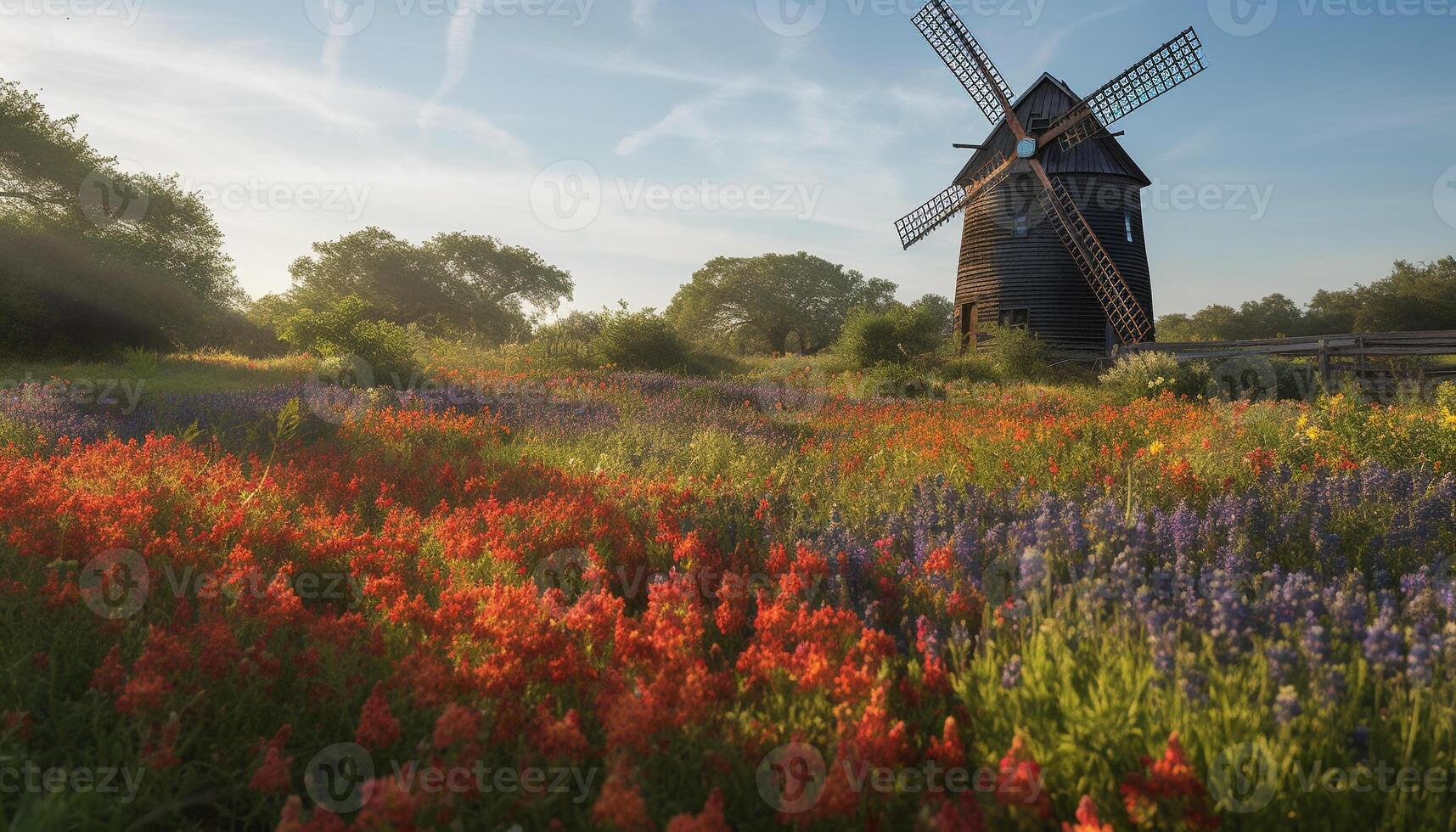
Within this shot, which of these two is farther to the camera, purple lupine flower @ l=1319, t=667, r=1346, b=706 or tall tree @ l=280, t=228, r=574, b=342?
tall tree @ l=280, t=228, r=574, b=342

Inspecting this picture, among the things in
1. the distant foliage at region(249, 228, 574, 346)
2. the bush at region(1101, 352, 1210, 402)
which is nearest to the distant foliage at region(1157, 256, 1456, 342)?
the bush at region(1101, 352, 1210, 402)

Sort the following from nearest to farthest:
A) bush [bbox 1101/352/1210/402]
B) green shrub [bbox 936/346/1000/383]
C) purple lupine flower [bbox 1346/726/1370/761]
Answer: purple lupine flower [bbox 1346/726/1370/761], bush [bbox 1101/352/1210/402], green shrub [bbox 936/346/1000/383]

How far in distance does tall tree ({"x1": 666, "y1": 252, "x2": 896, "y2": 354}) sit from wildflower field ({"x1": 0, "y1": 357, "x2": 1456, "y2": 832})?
44.5 meters

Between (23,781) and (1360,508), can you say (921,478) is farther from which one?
(23,781)

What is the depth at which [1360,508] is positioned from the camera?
14.4ft

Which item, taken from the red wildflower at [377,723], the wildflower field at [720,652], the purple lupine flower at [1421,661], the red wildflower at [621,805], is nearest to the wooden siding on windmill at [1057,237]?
the wildflower field at [720,652]

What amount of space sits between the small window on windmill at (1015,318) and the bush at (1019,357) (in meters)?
1.28

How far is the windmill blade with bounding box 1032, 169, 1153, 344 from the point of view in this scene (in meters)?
20.6

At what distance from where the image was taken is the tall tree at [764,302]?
162ft

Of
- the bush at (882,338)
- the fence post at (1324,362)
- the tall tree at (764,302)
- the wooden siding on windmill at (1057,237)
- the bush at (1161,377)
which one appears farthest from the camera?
the tall tree at (764,302)

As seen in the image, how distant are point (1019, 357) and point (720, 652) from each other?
20.0 m

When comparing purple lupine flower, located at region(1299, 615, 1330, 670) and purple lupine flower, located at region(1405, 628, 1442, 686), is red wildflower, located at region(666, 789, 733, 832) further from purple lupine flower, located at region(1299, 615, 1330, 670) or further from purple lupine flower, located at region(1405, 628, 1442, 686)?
purple lupine flower, located at region(1405, 628, 1442, 686)

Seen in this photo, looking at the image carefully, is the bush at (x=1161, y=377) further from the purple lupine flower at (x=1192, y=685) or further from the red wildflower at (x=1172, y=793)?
the red wildflower at (x=1172, y=793)

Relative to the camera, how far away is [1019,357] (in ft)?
68.9
